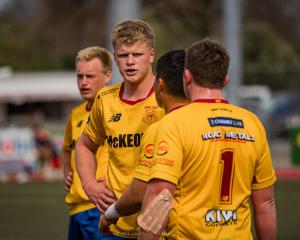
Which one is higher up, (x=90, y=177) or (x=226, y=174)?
(x=226, y=174)

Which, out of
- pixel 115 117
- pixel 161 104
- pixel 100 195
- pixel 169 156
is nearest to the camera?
pixel 169 156

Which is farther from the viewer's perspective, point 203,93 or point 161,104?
point 161,104

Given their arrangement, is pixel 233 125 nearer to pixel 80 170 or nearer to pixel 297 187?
pixel 80 170

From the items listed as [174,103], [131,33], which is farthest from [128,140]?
[174,103]

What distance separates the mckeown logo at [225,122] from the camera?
4.57 metres

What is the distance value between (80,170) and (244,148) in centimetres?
149

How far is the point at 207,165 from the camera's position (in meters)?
4.53

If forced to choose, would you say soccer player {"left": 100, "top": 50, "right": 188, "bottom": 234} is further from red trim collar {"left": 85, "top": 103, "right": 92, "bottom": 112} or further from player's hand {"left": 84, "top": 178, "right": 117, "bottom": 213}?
red trim collar {"left": 85, "top": 103, "right": 92, "bottom": 112}

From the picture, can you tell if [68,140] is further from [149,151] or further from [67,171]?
[149,151]

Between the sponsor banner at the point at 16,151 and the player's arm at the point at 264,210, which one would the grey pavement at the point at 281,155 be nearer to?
the sponsor banner at the point at 16,151

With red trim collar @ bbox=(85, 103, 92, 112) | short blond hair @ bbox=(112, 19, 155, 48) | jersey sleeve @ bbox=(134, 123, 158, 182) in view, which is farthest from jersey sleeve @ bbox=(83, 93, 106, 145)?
red trim collar @ bbox=(85, 103, 92, 112)

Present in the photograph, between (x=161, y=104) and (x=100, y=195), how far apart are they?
0.88 metres

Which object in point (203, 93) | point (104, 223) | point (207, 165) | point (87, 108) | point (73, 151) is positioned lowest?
point (104, 223)

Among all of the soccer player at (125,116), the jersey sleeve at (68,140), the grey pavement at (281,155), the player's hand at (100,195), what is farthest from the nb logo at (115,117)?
the grey pavement at (281,155)
